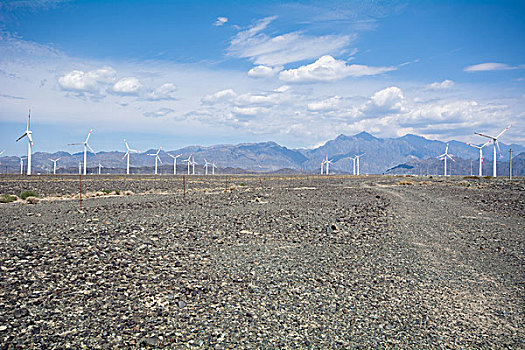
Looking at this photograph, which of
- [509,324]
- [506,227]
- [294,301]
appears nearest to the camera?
[509,324]

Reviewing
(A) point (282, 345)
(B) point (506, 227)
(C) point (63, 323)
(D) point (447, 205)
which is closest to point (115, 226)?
(C) point (63, 323)

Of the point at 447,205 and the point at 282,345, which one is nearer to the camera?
the point at 282,345

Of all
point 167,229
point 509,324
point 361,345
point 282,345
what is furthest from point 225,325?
point 167,229

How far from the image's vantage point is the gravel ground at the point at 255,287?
6.87 m

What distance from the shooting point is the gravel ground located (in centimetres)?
687

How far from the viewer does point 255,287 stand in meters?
9.23

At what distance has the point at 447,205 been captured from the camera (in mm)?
27938

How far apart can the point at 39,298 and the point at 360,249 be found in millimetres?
9610

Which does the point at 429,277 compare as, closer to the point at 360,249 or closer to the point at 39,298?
the point at 360,249

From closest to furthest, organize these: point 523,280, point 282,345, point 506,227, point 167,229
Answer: point 282,345 < point 523,280 < point 167,229 < point 506,227

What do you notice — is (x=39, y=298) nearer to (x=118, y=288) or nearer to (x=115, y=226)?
(x=118, y=288)

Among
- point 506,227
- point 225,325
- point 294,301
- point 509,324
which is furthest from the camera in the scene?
point 506,227

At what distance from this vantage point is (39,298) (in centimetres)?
779

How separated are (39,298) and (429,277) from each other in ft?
30.2
